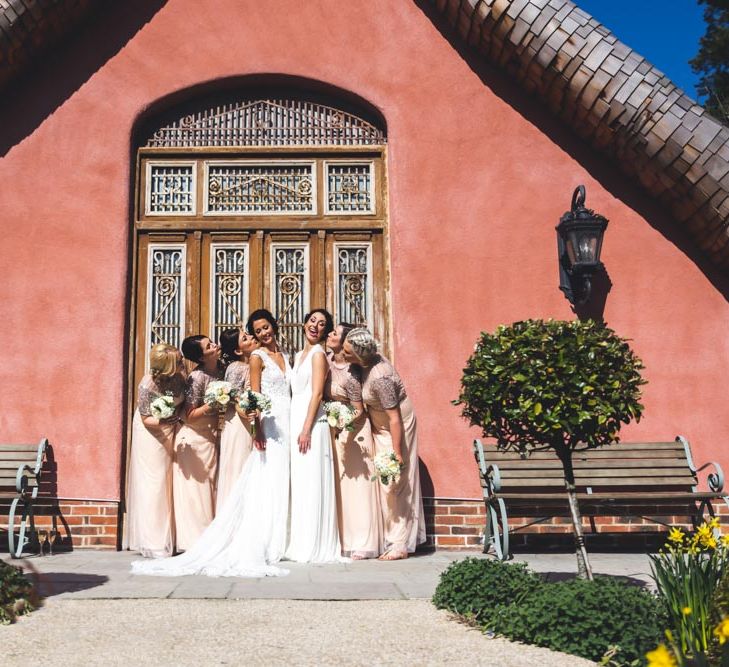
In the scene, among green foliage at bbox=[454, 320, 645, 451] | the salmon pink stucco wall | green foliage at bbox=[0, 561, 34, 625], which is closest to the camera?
green foliage at bbox=[0, 561, 34, 625]

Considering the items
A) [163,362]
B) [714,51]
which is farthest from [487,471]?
[714,51]

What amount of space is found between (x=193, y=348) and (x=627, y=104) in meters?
4.45

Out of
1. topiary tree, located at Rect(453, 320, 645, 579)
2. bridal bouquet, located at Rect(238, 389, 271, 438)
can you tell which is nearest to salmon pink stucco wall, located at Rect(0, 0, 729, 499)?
bridal bouquet, located at Rect(238, 389, 271, 438)

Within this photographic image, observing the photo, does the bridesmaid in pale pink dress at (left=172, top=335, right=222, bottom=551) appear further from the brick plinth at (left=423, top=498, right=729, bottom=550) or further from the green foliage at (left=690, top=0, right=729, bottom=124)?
the green foliage at (left=690, top=0, right=729, bottom=124)

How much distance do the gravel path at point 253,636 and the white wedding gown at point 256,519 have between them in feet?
3.61

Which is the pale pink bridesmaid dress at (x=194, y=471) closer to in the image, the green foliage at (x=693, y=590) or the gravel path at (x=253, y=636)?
the gravel path at (x=253, y=636)

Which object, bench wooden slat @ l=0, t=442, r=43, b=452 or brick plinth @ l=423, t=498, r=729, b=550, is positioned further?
brick plinth @ l=423, t=498, r=729, b=550

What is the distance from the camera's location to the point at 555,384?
4328mm

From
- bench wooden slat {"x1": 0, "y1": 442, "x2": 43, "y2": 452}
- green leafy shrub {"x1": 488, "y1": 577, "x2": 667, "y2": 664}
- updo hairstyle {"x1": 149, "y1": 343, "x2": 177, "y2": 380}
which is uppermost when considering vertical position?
updo hairstyle {"x1": 149, "y1": 343, "x2": 177, "y2": 380}

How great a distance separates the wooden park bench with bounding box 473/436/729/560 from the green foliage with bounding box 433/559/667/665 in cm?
243

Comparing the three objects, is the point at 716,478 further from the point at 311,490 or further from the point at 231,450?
the point at 231,450

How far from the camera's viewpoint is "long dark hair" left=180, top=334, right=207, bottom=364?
6.88m

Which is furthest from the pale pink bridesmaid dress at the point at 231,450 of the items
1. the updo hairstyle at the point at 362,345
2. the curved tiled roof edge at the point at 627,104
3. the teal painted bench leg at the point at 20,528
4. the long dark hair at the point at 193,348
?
the curved tiled roof edge at the point at 627,104

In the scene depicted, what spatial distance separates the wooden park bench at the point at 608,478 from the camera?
22.5ft
